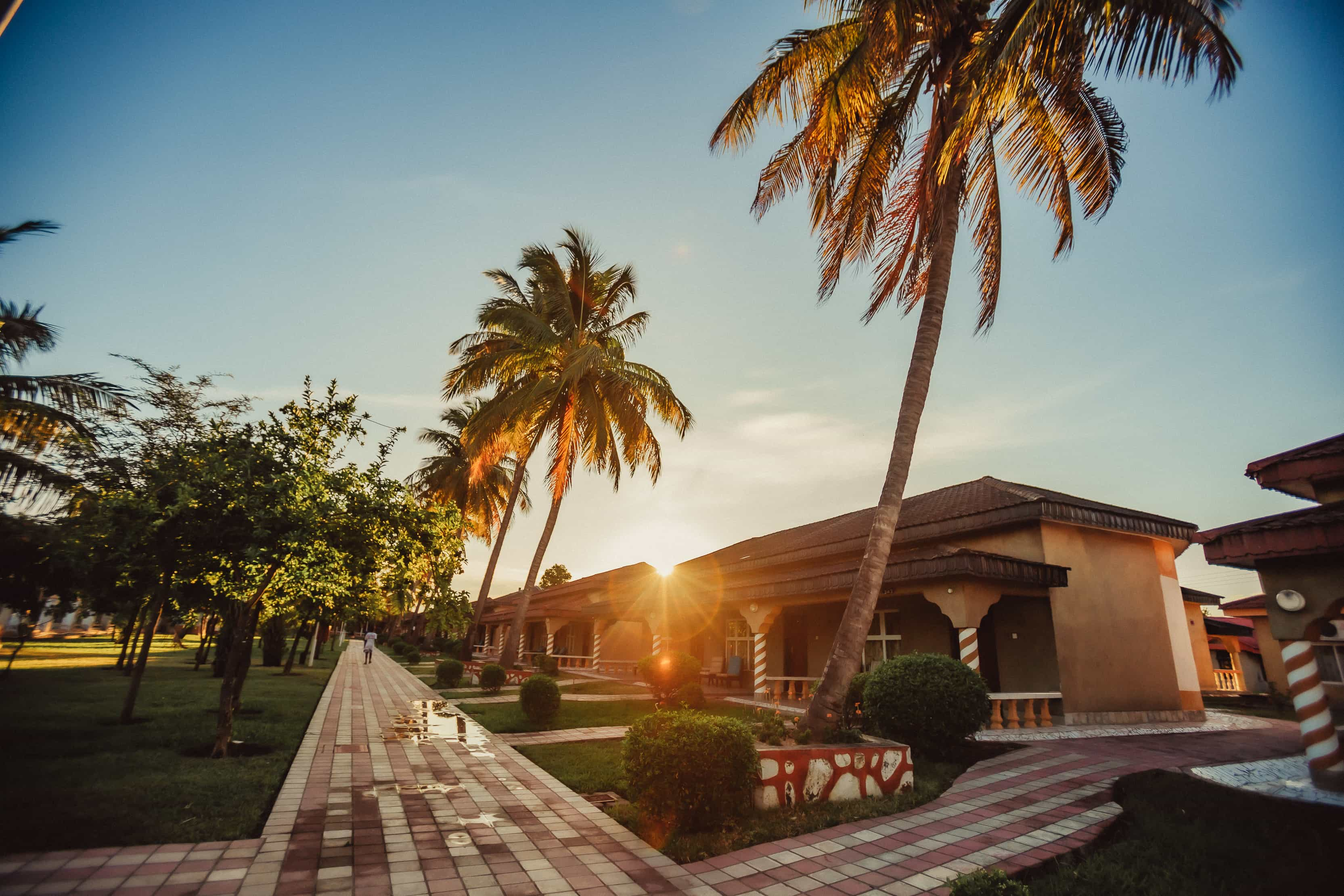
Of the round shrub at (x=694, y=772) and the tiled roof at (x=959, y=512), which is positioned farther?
the tiled roof at (x=959, y=512)

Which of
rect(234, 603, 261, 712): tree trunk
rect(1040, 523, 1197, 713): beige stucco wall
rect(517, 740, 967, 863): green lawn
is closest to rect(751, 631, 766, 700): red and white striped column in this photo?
rect(1040, 523, 1197, 713): beige stucco wall

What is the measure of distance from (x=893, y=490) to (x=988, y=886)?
19.4 ft

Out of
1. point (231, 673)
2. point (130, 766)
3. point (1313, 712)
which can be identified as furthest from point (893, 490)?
point (130, 766)

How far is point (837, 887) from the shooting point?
449 centimetres

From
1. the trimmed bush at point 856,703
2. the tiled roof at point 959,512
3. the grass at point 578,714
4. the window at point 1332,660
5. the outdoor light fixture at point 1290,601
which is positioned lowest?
the grass at point 578,714

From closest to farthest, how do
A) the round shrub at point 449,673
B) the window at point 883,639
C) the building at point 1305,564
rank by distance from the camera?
the building at point 1305,564
the window at point 883,639
the round shrub at point 449,673

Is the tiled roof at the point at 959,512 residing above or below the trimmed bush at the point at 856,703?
above

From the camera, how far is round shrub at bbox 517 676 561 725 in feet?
39.4

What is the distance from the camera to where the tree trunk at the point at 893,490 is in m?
7.90

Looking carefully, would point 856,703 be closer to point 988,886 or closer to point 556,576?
point 988,886

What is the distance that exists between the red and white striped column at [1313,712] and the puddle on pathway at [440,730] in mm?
10957

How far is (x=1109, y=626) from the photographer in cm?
1342

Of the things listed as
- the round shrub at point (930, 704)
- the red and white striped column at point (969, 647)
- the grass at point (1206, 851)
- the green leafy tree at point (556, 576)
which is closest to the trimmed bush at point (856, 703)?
the round shrub at point (930, 704)

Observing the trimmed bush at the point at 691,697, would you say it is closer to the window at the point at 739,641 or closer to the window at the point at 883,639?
the window at the point at 883,639
